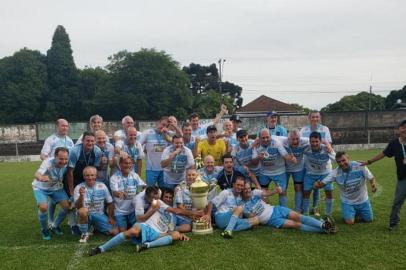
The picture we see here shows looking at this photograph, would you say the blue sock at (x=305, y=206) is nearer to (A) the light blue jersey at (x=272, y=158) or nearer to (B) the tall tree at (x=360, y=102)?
(A) the light blue jersey at (x=272, y=158)

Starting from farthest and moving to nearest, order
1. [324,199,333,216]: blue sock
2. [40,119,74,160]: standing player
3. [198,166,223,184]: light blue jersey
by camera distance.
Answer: [324,199,333,216]: blue sock < [40,119,74,160]: standing player < [198,166,223,184]: light blue jersey

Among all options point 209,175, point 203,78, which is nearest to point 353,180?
point 209,175

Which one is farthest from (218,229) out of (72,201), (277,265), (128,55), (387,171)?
(128,55)

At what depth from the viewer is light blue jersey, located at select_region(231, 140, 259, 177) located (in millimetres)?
7852

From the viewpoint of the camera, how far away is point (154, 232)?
20.5 feet

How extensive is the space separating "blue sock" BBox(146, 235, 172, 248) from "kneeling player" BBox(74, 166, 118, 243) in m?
0.98

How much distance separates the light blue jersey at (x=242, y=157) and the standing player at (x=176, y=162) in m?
0.85

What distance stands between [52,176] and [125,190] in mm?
1187

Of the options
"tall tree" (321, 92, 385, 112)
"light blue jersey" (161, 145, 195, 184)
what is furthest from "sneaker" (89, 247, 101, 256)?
"tall tree" (321, 92, 385, 112)

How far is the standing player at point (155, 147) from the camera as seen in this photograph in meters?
8.41

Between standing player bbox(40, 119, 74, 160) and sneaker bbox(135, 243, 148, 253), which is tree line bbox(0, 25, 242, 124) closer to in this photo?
standing player bbox(40, 119, 74, 160)

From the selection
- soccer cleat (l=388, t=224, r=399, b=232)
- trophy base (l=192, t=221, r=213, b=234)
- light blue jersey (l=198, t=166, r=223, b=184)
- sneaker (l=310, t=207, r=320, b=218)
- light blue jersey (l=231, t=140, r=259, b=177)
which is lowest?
sneaker (l=310, t=207, r=320, b=218)

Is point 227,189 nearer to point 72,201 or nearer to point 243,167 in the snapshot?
point 243,167

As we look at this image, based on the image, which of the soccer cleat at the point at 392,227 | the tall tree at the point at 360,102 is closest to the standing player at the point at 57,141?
the soccer cleat at the point at 392,227
